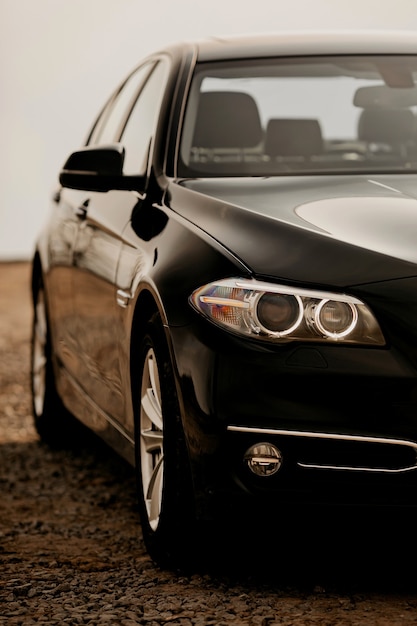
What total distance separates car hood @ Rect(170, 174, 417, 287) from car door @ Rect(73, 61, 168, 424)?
0.40 m

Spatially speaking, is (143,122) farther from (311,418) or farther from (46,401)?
(311,418)

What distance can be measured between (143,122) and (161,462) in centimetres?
172

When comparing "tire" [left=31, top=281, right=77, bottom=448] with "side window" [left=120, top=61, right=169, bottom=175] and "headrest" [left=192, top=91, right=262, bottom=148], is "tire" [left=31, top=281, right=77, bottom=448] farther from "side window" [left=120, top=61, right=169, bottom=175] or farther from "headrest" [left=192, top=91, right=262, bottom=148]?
"headrest" [left=192, top=91, right=262, bottom=148]

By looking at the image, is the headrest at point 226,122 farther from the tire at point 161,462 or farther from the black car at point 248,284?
the tire at point 161,462

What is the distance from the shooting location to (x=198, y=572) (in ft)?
14.7

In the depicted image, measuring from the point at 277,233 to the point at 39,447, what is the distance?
344 cm

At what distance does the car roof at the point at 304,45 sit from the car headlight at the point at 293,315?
5.93 feet

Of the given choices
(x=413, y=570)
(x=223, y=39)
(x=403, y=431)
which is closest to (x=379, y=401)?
(x=403, y=431)

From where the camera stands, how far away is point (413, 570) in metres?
4.48

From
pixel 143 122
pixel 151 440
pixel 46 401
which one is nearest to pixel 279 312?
pixel 151 440

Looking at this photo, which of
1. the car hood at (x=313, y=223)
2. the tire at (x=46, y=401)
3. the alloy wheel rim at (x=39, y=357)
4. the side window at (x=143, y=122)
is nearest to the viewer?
the car hood at (x=313, y=223)

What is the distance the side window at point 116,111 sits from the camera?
6.20m

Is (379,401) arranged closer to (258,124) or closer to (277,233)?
(277,233)

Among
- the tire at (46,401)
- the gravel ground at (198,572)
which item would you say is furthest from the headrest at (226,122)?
the tire at (46,401)
